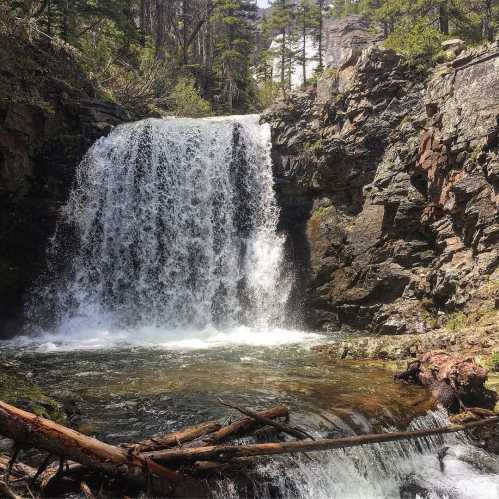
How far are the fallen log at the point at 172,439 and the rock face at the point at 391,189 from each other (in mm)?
10058

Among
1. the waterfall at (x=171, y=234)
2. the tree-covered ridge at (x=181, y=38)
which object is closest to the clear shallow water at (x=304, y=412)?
the waterfall at (x=171, y=234)

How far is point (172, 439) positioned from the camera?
436 cm

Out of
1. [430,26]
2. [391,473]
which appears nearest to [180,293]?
[391,473]

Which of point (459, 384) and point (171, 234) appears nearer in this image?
point (459, 384)

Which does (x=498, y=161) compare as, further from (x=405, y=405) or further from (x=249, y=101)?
(x=249, y=101)

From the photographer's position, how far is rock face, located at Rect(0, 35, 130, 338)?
1716cm

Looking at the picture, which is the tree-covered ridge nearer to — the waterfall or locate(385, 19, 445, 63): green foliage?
locate(385, 19, 445, 63): green foliage

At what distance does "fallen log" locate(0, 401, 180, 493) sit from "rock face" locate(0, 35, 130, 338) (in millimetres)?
14846

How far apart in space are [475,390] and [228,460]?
16.5 ft

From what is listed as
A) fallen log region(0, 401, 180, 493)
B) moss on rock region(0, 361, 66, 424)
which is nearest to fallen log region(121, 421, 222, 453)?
fallen log region(0, 401, 180, 493)

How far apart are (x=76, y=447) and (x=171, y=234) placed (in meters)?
14.9

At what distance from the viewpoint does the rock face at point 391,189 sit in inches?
530

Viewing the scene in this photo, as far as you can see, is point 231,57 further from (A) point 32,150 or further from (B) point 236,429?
(B) point 236,429

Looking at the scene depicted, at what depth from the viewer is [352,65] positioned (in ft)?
62.8
